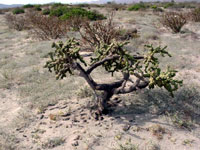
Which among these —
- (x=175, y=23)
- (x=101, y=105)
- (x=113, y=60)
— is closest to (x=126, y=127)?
(x=101, y=105)

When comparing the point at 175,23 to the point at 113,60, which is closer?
the point at 113,60

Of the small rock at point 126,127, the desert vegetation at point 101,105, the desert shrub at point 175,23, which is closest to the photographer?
the desert vegetation at point 101,105

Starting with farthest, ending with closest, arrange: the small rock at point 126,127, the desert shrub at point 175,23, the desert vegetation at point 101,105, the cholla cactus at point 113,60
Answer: the desert shrub at point 175,23, the cholla cactus at point 113,60, the small rock at point 126,127, the desert vegetation at point 101,105

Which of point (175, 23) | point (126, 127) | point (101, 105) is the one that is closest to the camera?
point (126, 127)

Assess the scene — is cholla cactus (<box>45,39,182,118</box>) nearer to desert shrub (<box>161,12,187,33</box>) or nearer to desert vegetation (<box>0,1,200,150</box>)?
desert vegetation (<box>0,1,200,150</box>)

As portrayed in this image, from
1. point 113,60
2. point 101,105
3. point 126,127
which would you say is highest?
point 113,60

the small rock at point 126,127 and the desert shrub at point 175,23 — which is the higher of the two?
the desert shrub at point 175,23

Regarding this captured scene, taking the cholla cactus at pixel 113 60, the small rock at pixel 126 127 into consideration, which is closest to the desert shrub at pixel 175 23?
the cholla cactus at pixel 113 60

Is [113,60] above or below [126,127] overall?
above

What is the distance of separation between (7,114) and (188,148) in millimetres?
3679

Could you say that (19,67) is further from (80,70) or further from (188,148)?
(188,148)

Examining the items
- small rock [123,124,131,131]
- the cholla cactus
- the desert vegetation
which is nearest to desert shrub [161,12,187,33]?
the desert vegetation

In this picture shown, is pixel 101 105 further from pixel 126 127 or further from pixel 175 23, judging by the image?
pixel 175 23

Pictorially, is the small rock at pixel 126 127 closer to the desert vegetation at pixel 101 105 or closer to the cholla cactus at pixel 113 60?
the desert vegetation at pixel 101 105
